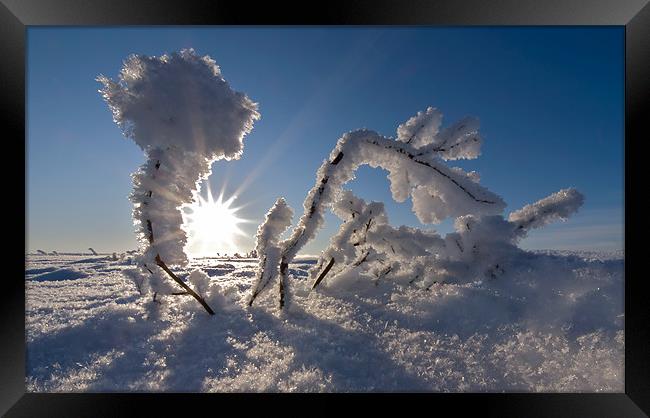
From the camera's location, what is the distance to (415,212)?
171 inches

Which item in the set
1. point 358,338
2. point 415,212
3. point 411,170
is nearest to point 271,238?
A: point 358,338

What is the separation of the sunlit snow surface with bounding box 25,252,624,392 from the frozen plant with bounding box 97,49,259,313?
80 centimetres

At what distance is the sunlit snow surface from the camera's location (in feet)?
7.82

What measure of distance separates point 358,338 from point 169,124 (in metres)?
2.94

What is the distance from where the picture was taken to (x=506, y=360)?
255 centimetres

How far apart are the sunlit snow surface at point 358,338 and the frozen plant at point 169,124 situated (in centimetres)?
80

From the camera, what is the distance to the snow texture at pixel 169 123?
9.57 ft

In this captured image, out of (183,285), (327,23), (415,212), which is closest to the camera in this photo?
(327,23)

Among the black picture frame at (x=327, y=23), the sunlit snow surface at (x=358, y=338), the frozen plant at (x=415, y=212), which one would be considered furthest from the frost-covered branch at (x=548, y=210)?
the black picture frame at (x=327, y=23)

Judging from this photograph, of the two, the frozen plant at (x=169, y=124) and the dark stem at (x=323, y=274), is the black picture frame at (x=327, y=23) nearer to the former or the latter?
the frozen plant at (x=169, y=124)

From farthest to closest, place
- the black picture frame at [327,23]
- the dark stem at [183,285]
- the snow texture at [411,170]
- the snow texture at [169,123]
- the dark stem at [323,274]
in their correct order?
the dark stem at [323,274], the snow texture at [411,170], the dark stem at [183,285], the snow texture at [169,123], the black picture frame at [327,23]

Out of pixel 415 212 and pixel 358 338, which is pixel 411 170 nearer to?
pixel 415 212
